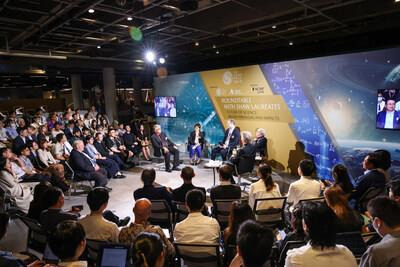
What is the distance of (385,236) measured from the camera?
1776 millimetres

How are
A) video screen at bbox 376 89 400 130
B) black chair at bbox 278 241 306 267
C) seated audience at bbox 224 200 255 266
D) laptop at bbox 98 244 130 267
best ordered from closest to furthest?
laptop at bbox 98 244 130 267
black chair at bbox 278 241 306 267
seated audience at bbox 224 200 255 266
video screen at bbox 376 89 400 130

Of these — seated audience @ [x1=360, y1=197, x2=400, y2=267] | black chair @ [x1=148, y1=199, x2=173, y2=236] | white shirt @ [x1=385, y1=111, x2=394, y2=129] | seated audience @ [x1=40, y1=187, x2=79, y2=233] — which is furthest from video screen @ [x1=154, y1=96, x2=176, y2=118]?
seated audience @ [x1=360, y1=197, x2=400, y2=267]

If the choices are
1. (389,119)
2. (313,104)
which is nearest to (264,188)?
(389,119)

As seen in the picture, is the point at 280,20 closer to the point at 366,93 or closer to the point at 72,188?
the point at 366,93

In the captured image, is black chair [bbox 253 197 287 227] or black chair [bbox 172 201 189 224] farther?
Result: black chair [bbox 172 201 189 224]

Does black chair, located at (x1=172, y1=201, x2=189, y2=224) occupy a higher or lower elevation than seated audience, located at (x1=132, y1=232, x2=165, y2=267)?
lower

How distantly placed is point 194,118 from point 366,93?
17.9ft

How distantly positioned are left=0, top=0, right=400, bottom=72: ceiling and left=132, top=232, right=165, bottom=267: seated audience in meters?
4.10

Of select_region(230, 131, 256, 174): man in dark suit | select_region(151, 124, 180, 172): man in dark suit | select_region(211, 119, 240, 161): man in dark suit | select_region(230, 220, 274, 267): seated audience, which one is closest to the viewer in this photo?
select_region(230, 220, 274, 267): seated audience

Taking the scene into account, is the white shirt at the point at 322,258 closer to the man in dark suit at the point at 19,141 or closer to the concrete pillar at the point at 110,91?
the man in dark suit at the point at 19,141

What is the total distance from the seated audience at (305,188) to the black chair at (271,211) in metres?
0.29

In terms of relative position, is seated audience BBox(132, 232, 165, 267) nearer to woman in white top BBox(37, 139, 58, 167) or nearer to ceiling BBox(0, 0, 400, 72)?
ceiling BBox(0, 0, 400, 72)

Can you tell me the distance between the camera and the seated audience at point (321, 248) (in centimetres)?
161

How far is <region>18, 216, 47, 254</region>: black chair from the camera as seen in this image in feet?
8.57
